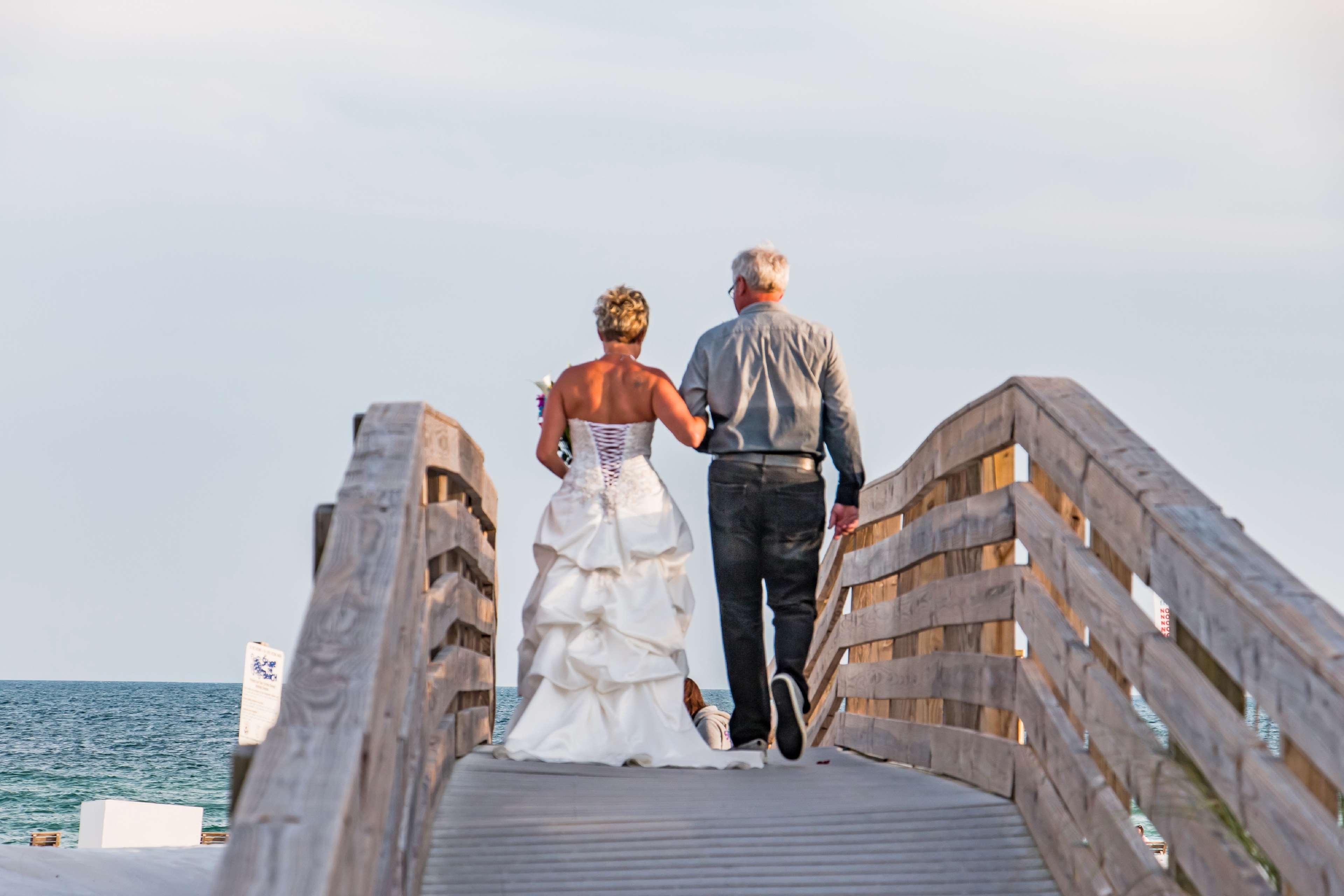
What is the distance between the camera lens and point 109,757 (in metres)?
60.2

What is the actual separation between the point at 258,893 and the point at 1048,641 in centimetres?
245

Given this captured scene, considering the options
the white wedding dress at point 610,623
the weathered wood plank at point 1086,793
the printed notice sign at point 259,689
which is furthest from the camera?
the printed notice sign at point 259,689

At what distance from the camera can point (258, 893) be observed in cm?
209

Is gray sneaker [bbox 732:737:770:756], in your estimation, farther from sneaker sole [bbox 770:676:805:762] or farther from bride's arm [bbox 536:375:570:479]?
bride's arm [bbox 536:375:570:479]

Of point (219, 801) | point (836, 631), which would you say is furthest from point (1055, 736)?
point (219, 801)

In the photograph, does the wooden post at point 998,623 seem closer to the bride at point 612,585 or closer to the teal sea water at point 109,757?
the bride at point 612,585

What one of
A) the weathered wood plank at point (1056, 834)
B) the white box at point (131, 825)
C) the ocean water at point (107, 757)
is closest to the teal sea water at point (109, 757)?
the ocean water at point (107, 757)

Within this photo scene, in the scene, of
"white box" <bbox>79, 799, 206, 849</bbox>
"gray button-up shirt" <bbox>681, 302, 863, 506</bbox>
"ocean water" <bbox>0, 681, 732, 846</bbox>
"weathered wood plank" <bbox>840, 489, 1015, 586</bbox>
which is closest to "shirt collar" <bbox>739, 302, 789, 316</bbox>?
"gray button-up shirt" <bbox>681, 302, 863, 506</bbox>

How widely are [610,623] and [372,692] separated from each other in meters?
3.05

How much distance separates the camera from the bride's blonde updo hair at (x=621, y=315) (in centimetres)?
604

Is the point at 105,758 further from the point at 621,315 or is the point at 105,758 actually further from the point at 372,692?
the point at 372,692

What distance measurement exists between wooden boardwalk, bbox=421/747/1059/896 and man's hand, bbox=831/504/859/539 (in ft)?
5.24

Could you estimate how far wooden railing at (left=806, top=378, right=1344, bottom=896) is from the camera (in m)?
2.60

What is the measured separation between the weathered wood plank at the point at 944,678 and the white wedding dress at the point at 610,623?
67cm
